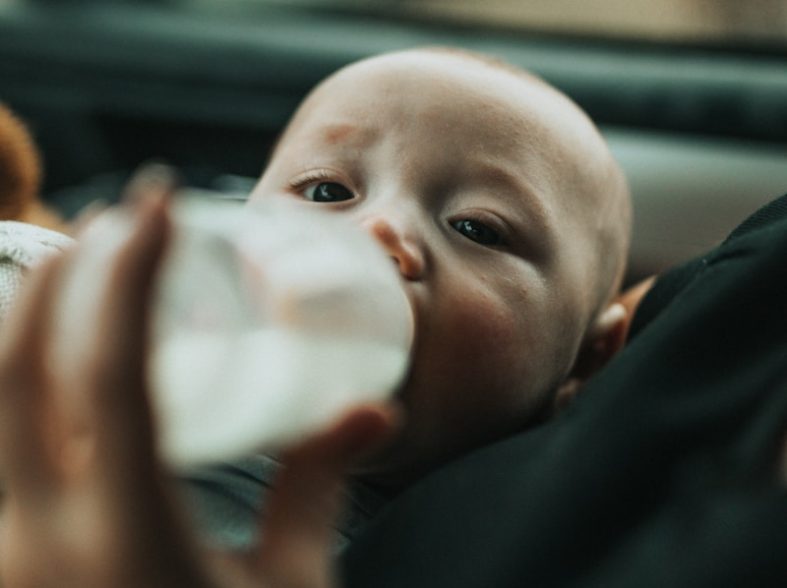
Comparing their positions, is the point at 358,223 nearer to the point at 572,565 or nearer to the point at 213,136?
the point at 572,565

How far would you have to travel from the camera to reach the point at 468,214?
0.95 meters

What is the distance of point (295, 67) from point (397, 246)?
117 cm

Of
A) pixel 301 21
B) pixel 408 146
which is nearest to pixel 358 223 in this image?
pixel 408 146

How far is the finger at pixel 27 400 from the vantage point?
1.74 ft

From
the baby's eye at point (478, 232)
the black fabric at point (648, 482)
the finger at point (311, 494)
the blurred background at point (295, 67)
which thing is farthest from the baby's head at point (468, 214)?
the blurred background at point (295, 67)

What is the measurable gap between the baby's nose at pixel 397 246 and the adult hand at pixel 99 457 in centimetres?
28

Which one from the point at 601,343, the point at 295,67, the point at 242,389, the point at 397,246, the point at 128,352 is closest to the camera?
the point at 128,352

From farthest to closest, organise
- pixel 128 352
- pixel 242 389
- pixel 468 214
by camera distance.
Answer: pixel 468 214, pixel 242 389, pixel 128 352

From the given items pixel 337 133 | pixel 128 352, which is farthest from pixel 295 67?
pixel 128 352

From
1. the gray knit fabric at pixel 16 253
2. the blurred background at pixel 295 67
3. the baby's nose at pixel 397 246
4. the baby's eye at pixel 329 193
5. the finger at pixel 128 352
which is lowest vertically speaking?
the blurred background at pixel 295 67

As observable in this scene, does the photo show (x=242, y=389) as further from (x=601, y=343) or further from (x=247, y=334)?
(x=601, y=343)

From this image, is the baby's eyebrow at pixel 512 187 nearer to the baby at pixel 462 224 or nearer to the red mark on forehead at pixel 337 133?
the baby at pixel 462 224

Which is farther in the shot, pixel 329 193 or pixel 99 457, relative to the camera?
pixel 329 193

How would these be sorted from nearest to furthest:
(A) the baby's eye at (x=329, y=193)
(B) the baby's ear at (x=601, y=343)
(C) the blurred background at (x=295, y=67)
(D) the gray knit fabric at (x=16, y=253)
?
1. (D) the gray knit fabric at (x=16, y=253)
2. (A) the baby's eye at (x=329, y=193)
3. (B) the baby's ear at (x=601, y=343)
4. (C) the blurred background at (x=295, y=67)
